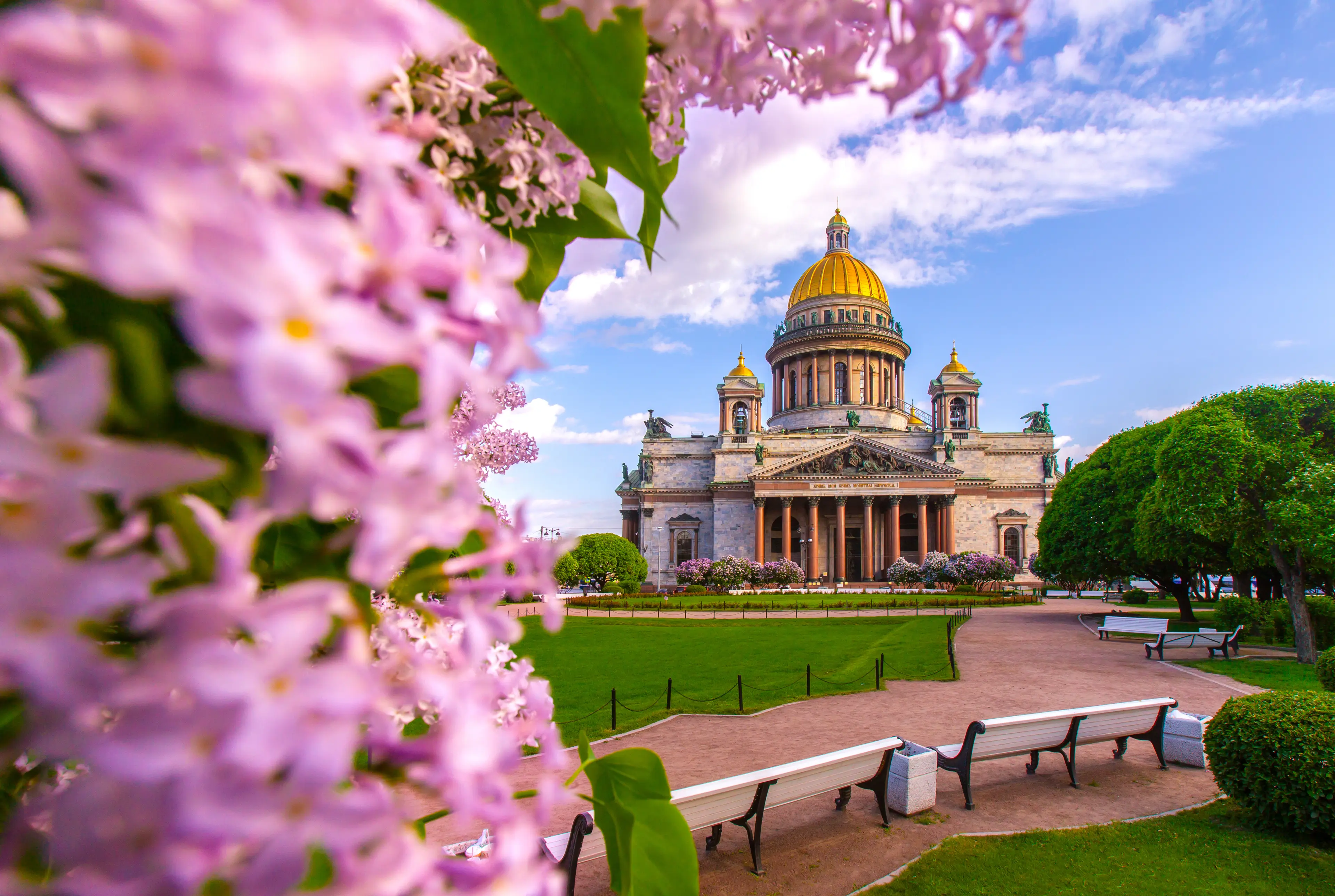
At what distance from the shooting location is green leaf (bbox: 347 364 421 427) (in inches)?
31.0

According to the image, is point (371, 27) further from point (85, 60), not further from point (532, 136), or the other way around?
point (532, 136)

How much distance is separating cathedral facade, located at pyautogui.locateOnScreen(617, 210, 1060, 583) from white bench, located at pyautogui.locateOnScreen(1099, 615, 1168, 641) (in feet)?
90.6

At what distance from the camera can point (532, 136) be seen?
50.1 inches

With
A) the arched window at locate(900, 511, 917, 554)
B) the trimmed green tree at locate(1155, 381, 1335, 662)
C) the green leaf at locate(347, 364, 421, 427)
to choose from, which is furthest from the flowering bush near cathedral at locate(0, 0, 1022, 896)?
the arched window at locate(900, 511, 917, 554)

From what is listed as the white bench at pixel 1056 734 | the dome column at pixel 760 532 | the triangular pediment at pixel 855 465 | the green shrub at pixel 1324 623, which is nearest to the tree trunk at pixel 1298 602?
the green shrub at pixel 1324 623

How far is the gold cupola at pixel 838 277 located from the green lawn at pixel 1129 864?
6060cm

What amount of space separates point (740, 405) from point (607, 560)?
21382 millimetres

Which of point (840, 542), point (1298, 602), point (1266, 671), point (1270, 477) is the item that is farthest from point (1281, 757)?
point (840, 542)

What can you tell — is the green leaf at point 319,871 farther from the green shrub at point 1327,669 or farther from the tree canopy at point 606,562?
the tree canopy at point 606,562

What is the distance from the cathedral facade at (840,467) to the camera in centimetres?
5412

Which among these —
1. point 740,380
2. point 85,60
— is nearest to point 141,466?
point 85,60

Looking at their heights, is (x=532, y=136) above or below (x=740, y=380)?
below

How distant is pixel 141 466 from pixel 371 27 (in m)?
0.29

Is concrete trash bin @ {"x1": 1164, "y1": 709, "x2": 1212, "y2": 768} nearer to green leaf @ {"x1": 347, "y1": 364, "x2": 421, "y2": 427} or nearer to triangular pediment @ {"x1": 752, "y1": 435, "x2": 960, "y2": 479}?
green leaf @ {"x1": 347, "y1": 364, "x2": 421, "y2": 427}
